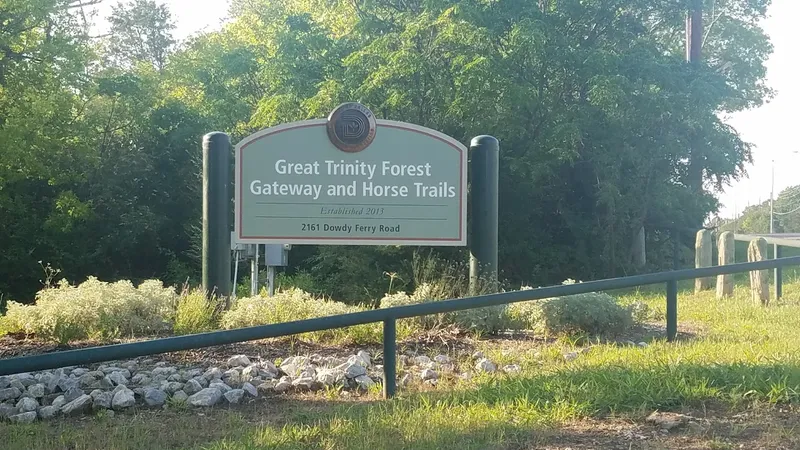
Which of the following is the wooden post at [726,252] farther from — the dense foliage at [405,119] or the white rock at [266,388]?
the white rock at [266,388]

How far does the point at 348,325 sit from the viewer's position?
5273 millimetres

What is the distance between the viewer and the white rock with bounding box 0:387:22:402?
20.0ft

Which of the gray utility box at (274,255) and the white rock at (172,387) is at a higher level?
the gray utility box at (274,255)

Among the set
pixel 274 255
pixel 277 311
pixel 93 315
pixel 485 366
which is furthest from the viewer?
pixel 274 255

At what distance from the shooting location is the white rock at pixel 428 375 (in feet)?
21.2

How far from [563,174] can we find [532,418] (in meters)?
17.6

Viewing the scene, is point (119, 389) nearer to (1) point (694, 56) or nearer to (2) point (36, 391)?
(2) point (36, 391)

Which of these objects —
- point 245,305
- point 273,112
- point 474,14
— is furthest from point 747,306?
point 273,112

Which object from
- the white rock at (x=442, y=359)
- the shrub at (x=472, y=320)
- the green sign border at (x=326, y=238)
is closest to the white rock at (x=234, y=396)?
the white rock at (x=442, y=359)

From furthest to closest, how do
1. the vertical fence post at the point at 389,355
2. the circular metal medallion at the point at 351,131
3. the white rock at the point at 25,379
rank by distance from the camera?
the circular metal medallion at the point at 351,131
the white rock at the point at 25,379
the vertical fence post at the point at 389,355

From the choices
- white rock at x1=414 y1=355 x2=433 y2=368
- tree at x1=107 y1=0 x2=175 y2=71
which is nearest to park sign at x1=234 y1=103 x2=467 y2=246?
white rock at x1=414 y1=355 x2=433 y2=368

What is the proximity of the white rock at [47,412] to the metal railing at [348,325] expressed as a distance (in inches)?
64.9

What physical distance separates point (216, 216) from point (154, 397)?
499 cm

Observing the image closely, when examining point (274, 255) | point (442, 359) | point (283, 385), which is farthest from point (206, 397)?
point (274, 255)
